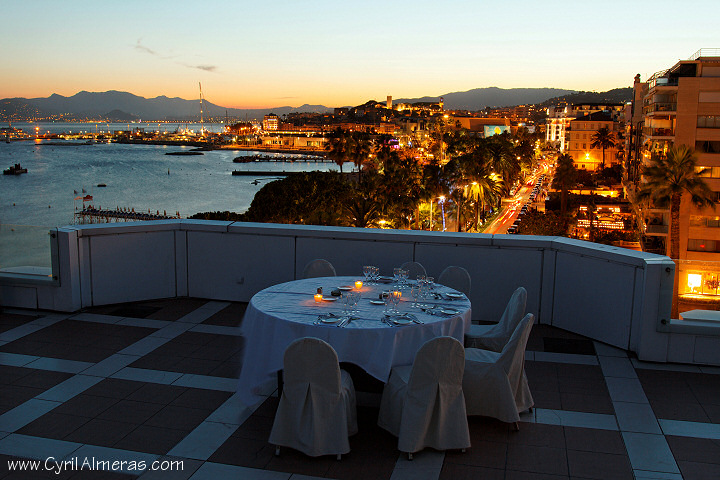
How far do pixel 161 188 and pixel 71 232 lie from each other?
379 ft

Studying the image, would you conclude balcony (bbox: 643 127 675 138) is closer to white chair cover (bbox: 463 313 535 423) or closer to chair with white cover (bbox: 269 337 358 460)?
white chair cover (bbox: 463 313 535 423)

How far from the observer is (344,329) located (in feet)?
14.8

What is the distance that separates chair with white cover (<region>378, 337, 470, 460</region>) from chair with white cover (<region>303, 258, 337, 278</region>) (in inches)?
93.7

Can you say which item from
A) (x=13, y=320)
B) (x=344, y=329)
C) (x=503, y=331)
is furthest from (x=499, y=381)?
(x=13, y=320)

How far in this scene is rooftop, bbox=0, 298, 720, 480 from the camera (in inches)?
160

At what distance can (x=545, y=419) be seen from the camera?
4.79m

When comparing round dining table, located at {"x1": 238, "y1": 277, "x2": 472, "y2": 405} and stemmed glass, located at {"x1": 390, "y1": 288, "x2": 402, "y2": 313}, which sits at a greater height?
stemmed glass, located at {"x1": 390, "y1": 288, "x2": 402, "y2": 313}

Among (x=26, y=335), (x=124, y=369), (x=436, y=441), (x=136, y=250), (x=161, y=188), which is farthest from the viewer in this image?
(x=161, y=188)

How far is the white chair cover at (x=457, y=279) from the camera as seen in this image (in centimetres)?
625

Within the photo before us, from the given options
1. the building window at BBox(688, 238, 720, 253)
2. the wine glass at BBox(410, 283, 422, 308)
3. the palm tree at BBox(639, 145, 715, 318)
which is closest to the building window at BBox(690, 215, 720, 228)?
the building window at BBox(688, 238, 720, 253)

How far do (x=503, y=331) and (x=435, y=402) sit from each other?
1485mm

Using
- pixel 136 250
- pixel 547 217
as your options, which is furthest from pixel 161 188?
pixel 136 250

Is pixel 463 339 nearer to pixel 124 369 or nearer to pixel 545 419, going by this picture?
pixel 545 419

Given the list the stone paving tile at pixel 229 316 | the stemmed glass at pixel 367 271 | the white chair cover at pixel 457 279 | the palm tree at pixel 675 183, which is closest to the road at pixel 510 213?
the palm tree at pixel 675 183
